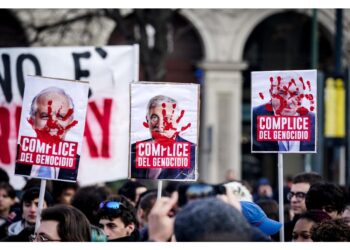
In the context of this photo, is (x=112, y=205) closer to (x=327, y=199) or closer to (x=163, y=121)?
(x=163, y=121)

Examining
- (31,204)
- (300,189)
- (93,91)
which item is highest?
(93,91)

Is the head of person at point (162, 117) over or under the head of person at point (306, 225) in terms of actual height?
over

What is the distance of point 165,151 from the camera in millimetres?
7062

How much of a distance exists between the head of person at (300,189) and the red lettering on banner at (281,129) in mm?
848

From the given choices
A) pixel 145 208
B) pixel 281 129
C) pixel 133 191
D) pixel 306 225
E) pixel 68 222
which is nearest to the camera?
pixel 68 222

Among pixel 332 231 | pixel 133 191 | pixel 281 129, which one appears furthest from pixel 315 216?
Result: pixel 133 191

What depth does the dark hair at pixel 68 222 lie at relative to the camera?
17.4ft

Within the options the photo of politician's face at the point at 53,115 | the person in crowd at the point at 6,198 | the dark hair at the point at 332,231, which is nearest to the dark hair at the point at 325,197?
the dark hair at the point at 332,231

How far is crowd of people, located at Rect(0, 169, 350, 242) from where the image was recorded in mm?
4012

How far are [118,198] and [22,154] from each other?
0.66 metres

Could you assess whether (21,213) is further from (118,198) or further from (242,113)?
(242,113)

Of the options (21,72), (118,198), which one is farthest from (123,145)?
(118,198)

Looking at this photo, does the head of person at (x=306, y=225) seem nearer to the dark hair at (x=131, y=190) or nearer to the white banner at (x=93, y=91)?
the dark hair at (x=131, y=190)

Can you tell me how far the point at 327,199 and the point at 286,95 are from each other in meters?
0.71
